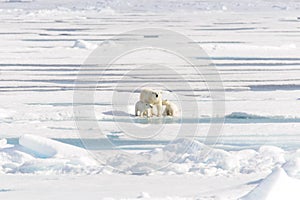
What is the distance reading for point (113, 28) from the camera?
63.3 feet

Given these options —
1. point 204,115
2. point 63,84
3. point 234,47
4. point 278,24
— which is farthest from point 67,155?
point 278,24

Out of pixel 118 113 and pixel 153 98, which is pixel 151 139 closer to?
pixel 153 98

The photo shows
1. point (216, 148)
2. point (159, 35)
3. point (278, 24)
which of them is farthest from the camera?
point (278, 24)

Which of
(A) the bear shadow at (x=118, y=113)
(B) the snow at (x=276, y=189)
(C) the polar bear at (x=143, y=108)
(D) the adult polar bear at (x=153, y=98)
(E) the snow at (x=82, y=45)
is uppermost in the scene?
(E) the snow at (x=82, y=45)

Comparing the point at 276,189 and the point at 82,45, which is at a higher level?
the point at 82,45

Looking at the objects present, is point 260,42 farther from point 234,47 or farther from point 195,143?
point 195,143

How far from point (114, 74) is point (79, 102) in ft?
8.84

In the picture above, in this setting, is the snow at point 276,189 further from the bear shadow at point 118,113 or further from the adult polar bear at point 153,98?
the bear shadow at point 118,113

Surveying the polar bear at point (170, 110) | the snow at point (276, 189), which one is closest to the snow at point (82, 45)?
the polar bear at point (170, 110)

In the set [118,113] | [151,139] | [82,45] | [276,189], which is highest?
[82,45]

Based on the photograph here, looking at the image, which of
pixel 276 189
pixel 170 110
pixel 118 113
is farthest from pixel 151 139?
pixel 276 189

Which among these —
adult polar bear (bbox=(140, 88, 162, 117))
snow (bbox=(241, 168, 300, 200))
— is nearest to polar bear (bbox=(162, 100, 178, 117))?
adult polar bear (bbox=(140, 88, 162, 117))

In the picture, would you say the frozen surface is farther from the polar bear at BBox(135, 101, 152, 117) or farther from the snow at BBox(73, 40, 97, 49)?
the polar bear at BBox(135, 101, 152, 117)

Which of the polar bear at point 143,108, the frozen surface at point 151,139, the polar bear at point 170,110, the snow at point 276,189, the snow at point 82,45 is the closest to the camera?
the snow at point 276,189
